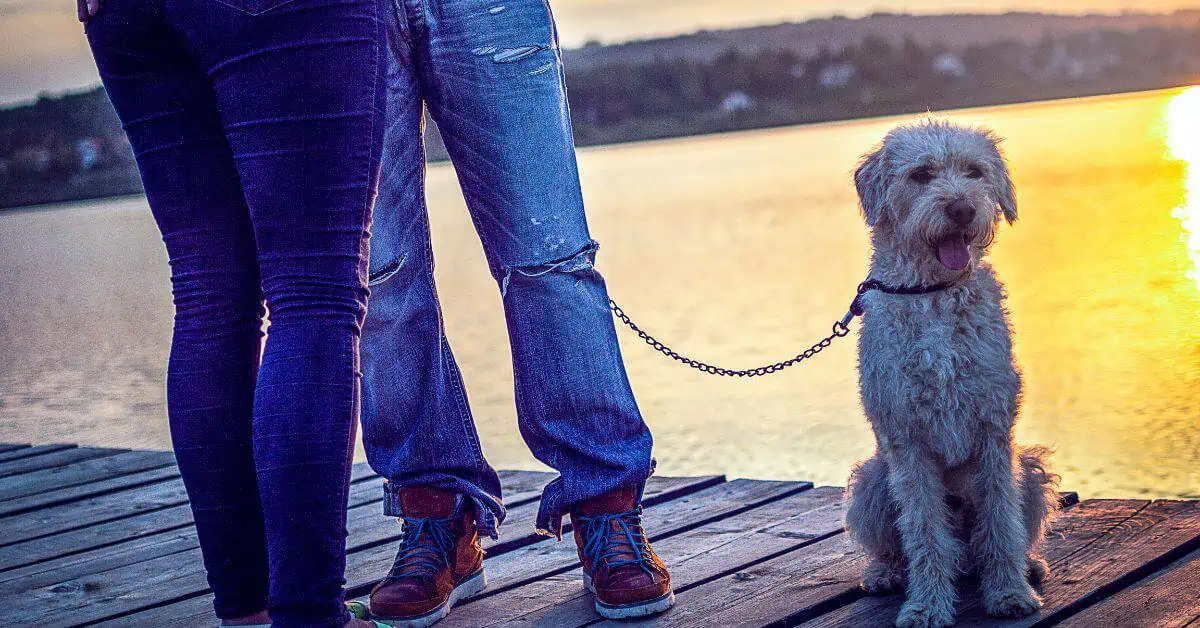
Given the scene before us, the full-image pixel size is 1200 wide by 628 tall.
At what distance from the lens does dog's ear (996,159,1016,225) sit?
306cm

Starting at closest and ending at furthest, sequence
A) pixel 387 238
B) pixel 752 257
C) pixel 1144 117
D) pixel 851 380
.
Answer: pixel 387 238
pixel 851 380
pixel 752 257
pixel 1144 117

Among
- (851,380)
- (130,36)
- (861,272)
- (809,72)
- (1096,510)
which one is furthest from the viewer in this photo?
(809,72)

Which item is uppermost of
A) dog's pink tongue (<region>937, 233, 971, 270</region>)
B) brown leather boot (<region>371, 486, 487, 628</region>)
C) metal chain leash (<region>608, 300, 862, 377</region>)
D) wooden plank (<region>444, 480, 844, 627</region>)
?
dog's pink tongue (<region>937, 233, 971, 270</region>)

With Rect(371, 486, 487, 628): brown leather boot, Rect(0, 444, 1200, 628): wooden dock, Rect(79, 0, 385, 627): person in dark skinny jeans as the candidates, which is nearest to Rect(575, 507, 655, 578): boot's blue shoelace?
Rect(0, 444, 1200, 628): wooden dock

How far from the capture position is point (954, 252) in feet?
9.46

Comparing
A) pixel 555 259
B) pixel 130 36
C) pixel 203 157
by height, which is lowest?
pixel 555 259

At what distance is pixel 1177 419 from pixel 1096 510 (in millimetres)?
2664

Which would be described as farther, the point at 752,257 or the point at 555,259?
the point at 752,257

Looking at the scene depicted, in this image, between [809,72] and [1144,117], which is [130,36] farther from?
[809,72]

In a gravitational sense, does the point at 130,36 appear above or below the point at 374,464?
above

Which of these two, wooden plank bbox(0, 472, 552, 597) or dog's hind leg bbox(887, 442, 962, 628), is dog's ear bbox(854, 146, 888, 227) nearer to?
dog's hind leg bbox(887, 442, 962, 628)

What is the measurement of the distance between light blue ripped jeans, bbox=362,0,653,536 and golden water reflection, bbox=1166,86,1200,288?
309 inches

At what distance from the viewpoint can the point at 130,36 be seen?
7.15ft

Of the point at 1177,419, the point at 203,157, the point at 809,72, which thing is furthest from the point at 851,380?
the point at 809,72
